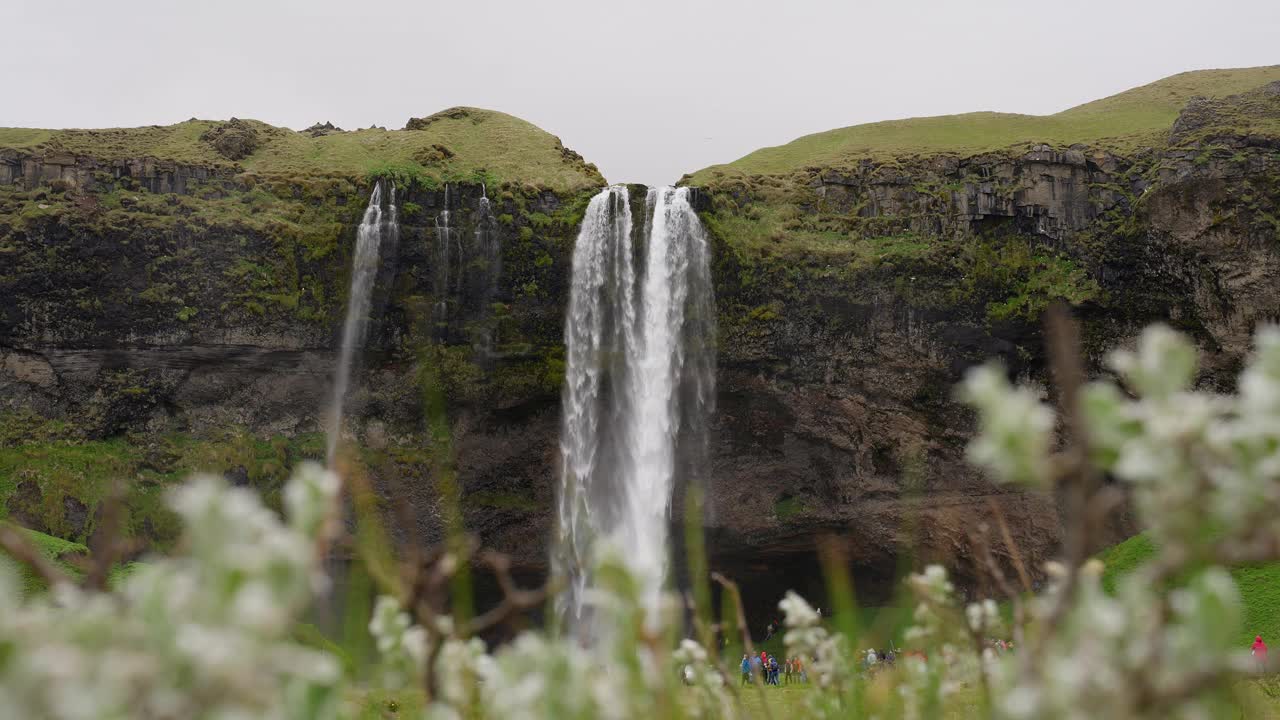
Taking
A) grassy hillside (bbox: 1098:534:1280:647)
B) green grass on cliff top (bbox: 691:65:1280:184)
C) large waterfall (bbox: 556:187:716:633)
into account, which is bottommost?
grassy hillside (bbox: 1098:534:1280:647)

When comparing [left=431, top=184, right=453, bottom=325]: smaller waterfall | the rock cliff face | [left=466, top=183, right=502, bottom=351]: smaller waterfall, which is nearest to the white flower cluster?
the rock cliff face

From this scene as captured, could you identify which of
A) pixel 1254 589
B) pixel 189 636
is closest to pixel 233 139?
pixel 189 636

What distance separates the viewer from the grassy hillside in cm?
1988

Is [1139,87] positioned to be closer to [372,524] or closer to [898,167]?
[898,167]

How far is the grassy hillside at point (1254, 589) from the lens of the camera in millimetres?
19875

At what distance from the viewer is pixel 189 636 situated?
882mm

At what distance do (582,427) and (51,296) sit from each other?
18.3 m

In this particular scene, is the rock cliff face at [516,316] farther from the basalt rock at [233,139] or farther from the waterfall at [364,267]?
the basalt rock at [233,139]

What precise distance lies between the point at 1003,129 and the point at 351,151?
29485mm

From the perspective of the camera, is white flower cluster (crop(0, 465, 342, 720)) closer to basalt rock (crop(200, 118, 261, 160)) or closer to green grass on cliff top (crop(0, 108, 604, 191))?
green grass on cliff top (crop(0, 108, 604, 191))

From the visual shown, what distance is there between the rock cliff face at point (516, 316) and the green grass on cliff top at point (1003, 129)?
12.7 ft

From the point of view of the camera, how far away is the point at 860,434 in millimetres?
28953

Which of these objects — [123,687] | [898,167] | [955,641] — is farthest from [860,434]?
[123,687]

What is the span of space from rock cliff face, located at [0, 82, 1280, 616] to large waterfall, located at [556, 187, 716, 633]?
0.93 meters
